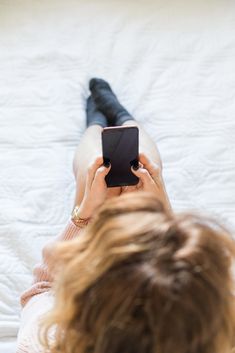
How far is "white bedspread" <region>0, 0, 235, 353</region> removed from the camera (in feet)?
3.83

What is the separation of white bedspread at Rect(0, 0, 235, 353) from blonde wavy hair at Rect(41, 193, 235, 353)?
42 cm

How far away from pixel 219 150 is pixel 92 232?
2.19 feet

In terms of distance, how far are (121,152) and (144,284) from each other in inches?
18.6

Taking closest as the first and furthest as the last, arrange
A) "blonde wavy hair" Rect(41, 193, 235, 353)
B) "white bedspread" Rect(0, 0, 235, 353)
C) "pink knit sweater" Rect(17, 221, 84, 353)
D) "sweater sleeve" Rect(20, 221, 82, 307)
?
"blonde wavy hair" Rect(41, 193, 235, 353)
"pink knit sweater" Rect(17, 221, 84, 353)
"sweater sleeve" Rect(20, 221, 82, 307)
"white bedspread" Rect(0, 0, 235, 353)

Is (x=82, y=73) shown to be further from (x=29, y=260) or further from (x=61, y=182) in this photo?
(x=29, y=260)

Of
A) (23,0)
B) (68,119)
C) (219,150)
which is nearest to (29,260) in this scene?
(68,119)

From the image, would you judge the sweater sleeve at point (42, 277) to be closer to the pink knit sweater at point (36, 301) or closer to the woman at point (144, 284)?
the pink knit sweater at point (36, 301)

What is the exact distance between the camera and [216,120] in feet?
4.36

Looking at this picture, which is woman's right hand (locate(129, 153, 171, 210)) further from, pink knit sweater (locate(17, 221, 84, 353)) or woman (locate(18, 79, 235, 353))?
woman (locate(18, 79, 235, 353))

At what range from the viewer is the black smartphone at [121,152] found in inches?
39.7

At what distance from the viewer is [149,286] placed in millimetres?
576

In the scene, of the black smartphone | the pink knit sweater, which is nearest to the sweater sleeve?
the pink knit sweater

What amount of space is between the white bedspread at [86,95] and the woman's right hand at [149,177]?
0.14 metres

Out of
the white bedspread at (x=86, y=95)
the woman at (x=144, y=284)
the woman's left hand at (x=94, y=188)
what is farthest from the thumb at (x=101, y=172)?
the woman at (x=144, y=284)
